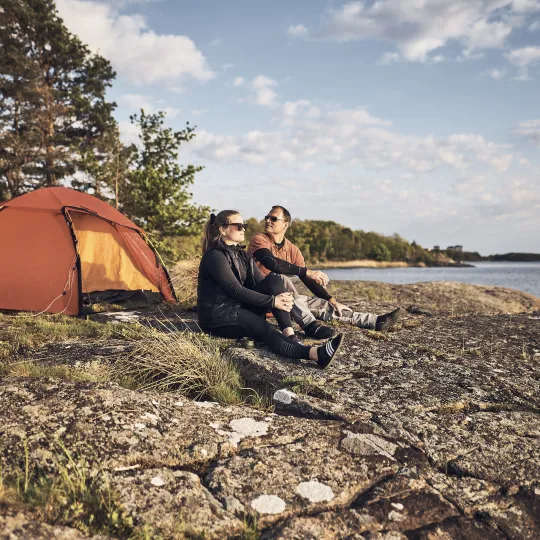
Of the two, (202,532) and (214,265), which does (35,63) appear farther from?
(202,532)

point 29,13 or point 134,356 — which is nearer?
point 134,356

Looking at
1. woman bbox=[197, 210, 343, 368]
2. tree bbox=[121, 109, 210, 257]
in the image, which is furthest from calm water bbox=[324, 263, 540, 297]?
woman bbox=[197, 210, 343, 368]

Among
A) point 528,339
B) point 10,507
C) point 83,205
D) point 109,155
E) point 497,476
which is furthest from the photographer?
point 109,155

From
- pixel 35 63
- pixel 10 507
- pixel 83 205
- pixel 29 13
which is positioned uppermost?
pixel 29 13

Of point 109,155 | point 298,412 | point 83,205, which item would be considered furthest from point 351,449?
point 109,155

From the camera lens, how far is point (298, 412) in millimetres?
3139

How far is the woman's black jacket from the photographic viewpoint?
177 inches

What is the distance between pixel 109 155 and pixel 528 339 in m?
18.8

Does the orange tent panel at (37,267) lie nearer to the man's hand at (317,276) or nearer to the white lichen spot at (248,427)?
the man's hand at (317,276)

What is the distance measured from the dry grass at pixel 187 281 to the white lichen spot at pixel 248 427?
19.8 ft

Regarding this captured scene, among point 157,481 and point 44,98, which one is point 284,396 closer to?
point 157,481

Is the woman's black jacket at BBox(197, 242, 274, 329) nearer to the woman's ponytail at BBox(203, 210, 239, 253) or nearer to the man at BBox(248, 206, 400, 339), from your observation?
the woman's ponytail at BBox(203, 210, 239, 253)

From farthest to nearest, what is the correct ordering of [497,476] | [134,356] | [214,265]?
[214,265] → [134,356] → [497,476]

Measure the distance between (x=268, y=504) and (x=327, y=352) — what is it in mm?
1904
